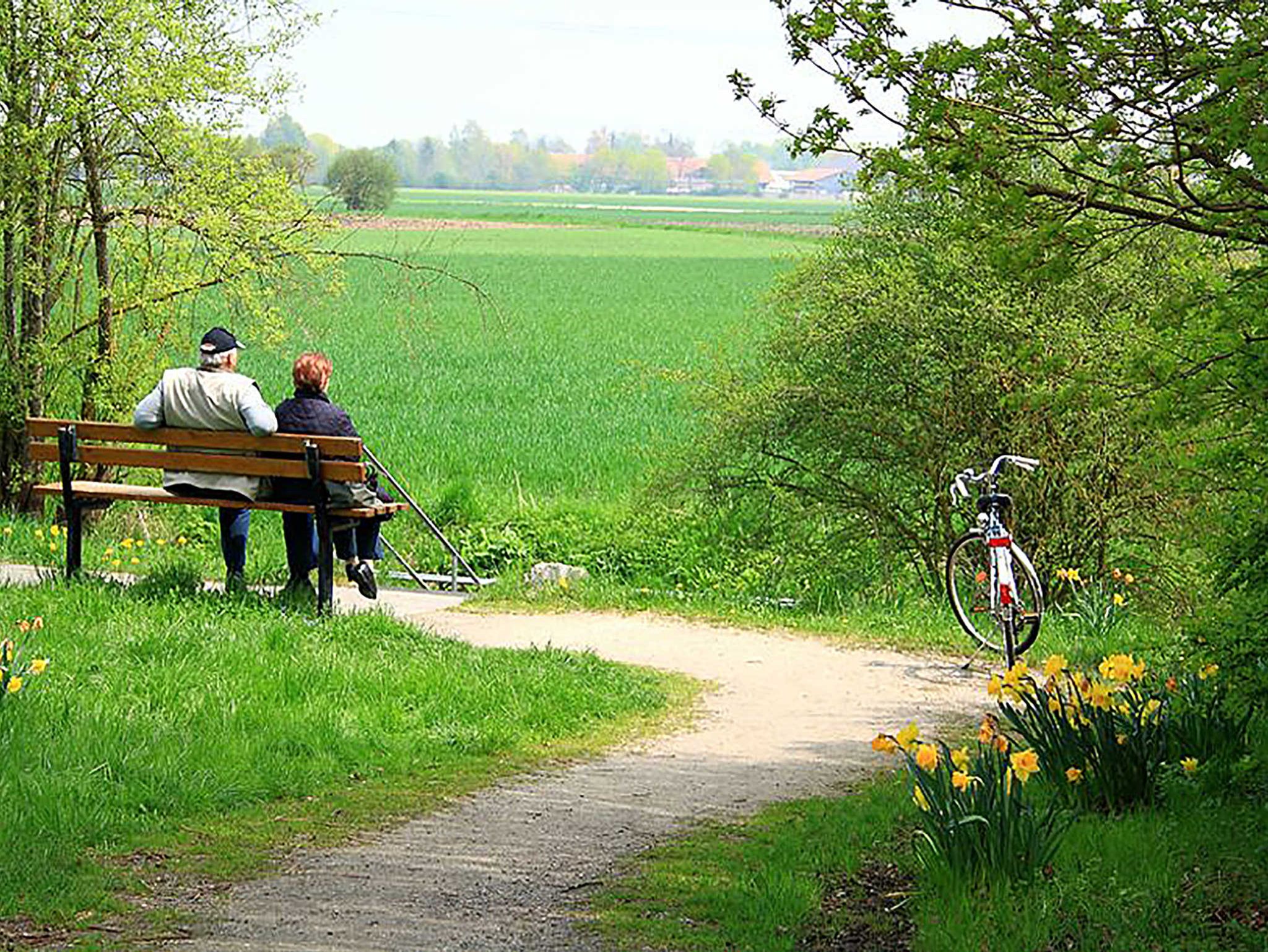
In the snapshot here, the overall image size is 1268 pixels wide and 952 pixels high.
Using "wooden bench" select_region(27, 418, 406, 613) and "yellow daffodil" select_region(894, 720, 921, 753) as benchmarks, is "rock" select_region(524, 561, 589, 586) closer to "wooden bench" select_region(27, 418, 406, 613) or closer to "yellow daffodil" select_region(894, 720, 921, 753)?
"wooden bench" select_region(27, 418, 406, 613)

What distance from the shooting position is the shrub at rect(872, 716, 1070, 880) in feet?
17.8

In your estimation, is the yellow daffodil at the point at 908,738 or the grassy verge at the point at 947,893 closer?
the grassy verge at the point at 947,893

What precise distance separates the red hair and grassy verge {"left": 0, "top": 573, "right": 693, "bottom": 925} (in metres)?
1.30

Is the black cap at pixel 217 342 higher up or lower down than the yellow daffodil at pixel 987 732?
higher up

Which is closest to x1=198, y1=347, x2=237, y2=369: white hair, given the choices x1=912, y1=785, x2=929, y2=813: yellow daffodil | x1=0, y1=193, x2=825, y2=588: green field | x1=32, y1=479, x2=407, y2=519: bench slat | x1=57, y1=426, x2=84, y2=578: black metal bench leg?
x1=32, y1=479, x2=407, y2=519: bench slat

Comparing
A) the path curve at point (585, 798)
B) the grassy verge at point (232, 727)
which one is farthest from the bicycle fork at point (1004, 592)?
the grassy verge at point (232, 727)

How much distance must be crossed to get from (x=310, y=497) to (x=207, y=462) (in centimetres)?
61

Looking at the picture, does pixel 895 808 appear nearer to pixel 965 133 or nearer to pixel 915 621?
pixel 965 133

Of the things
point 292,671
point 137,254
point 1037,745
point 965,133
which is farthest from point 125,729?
point 137,254

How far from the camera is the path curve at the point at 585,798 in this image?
5.48m

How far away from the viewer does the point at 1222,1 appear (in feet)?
18.0

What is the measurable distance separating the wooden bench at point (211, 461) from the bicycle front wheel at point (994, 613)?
133 inches

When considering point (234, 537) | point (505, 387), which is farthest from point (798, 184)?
point (234, 537)

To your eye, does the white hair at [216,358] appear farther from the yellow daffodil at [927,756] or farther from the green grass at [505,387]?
the yellow daffodil at [927,756]
